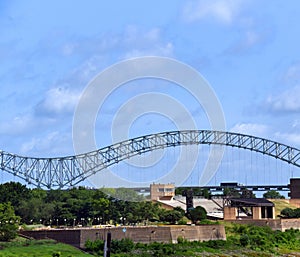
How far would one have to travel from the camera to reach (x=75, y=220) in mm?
120438

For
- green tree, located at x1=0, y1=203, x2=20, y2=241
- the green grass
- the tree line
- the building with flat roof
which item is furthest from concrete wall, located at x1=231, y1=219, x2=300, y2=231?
the building with flat roof

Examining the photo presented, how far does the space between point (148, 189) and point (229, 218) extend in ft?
186

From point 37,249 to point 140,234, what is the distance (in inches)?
603

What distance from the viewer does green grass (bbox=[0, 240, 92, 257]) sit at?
252 feet

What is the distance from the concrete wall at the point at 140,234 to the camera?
3406 inches

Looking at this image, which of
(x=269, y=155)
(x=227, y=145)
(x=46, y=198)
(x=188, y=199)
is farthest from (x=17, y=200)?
(x=269, y=155)

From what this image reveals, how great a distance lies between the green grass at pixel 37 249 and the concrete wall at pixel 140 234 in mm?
1868

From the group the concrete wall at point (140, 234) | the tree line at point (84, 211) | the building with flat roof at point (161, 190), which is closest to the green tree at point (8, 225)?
the concrete wall at point (140, 234)

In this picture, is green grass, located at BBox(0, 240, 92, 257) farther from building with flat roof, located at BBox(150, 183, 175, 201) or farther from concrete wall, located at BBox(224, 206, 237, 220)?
building with flat roof, located at BBox(150, 183, 175, 201)

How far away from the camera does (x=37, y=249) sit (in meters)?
80.1

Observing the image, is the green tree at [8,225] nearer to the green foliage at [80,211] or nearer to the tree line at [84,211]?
the tree line at [84,211]

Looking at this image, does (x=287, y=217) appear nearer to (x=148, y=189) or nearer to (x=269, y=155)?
(x=269, y=155)

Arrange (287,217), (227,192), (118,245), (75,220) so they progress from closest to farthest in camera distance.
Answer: (118,245), (75,220), (287,217), (227,192)

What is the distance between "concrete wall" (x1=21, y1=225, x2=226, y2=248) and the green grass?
1868 mm
